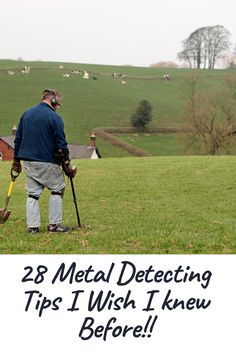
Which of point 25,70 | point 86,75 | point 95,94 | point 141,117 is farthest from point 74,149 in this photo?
point 25,70

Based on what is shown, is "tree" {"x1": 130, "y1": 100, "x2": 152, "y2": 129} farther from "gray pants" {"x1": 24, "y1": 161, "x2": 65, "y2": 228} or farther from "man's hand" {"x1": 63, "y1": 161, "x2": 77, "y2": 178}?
"gray pants" {"x1": 24, "y1": 161, "x2": 65, "y2": 228}

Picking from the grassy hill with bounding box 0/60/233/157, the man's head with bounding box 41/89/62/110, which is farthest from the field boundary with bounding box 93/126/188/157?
the man's head with bounding box 41/89/62/110

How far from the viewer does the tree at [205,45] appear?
5543 inches

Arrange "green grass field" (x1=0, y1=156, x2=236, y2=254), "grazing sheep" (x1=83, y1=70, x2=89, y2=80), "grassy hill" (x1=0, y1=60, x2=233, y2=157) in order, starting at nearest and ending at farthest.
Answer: "green grass field" (x1=0, y1=156, x2=236, y2=254) < "grassy hill" (x1=0, y1=60, x2=233, y2=157) < "grazing sheep" (x1=83, y1=70, x2=89, y2=80)

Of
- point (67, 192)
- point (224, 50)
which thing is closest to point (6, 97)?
point (224, 50)

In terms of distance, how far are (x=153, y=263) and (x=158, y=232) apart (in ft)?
15.4

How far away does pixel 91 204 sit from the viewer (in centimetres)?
1677

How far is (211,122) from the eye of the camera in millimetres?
64250

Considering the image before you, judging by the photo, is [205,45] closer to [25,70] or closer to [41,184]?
[25,70]

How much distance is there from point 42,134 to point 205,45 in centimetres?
14314

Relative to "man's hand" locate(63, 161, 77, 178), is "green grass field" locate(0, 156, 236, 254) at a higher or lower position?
lower

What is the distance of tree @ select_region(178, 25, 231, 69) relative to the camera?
141m

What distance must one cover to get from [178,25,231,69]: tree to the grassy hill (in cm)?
519

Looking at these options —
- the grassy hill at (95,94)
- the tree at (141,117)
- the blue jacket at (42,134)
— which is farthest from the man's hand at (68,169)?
the tree at (141,117)
